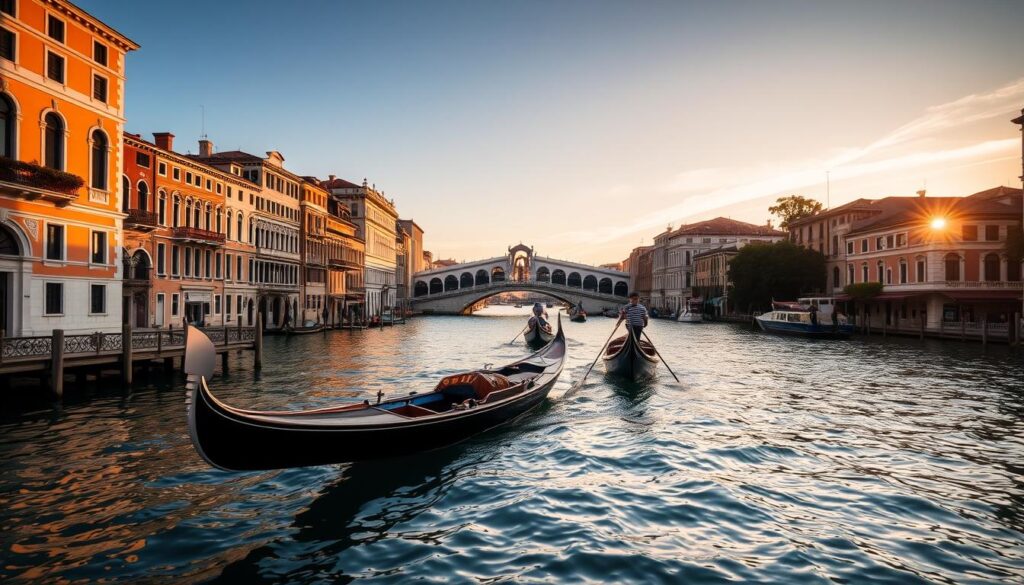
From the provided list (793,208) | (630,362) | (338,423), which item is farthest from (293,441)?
(793,208)

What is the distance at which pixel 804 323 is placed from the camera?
27984 mm

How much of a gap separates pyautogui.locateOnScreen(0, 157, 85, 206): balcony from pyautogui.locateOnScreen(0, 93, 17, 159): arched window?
1.41 feet

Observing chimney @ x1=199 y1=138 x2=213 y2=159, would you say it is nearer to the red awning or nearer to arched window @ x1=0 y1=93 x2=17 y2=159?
arched window @ x1=0 y1=93 x2=17 y2=159

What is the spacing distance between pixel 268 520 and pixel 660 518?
3.38 m

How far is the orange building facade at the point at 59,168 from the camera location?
40.5 feet

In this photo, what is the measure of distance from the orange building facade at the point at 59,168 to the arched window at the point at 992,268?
32.1 metres

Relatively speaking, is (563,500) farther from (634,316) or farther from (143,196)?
(143,196)

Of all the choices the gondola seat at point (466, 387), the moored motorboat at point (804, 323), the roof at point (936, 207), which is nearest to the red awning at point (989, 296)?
the roof at point (936, 207)

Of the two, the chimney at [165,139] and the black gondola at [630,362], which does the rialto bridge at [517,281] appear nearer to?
the chimney at [165,139]

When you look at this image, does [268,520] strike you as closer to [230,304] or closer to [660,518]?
[660,518]

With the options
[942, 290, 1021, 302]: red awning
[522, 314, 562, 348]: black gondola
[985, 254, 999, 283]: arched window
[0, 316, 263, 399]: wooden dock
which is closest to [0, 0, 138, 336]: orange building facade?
[0, 316, 263, 399]: wooden dock

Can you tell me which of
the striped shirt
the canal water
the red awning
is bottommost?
the canal water

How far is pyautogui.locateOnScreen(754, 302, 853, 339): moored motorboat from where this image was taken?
27.1m

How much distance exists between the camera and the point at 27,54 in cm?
1261
